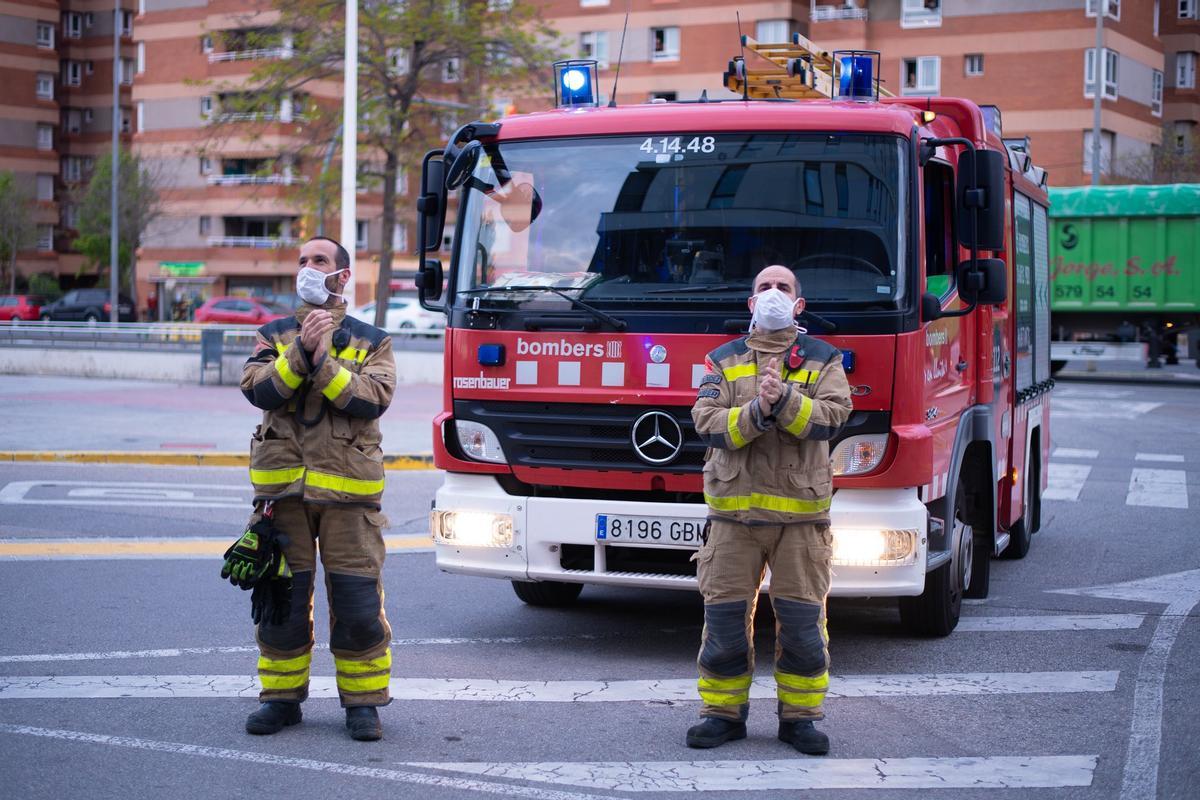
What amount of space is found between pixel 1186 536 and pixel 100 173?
196ft

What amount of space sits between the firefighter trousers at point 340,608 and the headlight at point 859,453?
2.13 metres

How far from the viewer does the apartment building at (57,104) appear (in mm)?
75812

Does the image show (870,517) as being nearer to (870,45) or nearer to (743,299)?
(743,299)

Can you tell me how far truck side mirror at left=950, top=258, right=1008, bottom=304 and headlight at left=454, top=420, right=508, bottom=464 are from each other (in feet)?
7.78

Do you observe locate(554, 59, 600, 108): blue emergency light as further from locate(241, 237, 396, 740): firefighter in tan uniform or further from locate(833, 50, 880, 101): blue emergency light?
locate(241, 237, 396, 740): firefighter in tan uniform

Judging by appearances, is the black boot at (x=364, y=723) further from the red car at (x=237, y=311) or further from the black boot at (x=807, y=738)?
the red car at (x=237, y=311)

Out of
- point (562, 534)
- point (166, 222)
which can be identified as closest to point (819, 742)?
point (562, 534)

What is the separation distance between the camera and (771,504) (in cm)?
578

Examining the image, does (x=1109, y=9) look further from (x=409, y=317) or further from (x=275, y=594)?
(x=275, y=594)

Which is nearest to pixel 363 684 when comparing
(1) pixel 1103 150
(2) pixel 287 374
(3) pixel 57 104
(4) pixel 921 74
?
(2) pixel 287 374

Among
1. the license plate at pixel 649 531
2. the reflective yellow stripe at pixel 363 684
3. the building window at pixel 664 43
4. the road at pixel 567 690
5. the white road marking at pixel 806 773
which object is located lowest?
the white road marking at pixel 806 773

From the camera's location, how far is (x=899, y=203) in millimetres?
6895

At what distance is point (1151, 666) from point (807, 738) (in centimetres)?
242

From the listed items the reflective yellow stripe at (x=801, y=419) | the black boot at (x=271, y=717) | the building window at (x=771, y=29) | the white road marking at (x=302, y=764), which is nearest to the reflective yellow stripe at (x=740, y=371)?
the reflective yellow stripe at (x=801, y=419)
